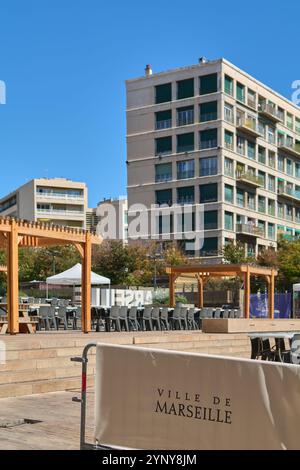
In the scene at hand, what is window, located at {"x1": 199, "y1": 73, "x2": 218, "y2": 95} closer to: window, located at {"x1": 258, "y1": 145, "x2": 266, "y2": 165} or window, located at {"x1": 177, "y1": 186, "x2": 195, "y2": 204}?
window, located at {"x1": 177, "y1": 186, "x2": 195, "y2": 204}

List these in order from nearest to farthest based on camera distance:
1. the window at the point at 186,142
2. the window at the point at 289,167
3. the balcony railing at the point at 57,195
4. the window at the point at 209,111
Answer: the window at the point at 209,111
the window at the point at 186,142
the window at the point at 289,167
the balcony railing at the point at 57,195

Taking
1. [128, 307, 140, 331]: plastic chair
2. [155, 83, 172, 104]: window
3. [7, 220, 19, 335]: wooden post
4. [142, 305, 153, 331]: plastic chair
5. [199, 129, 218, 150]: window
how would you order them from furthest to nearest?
1. [155, 83, 172, 104]: window
2. [199, 129, 218, 150]: window
3. [142, 305, 153, 331]: plastic chair
4. [128, 307, 140, 331]: plastic chair
5. [7, 220, 19, 335]: wooden post

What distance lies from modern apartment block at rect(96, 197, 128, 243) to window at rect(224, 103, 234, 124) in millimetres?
15433

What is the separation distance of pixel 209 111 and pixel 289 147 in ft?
50.2

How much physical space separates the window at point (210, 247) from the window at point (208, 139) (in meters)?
8.96

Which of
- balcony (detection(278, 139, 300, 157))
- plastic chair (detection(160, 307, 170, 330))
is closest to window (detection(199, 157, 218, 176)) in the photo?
balcony (detection(278, 139, 300, 157))

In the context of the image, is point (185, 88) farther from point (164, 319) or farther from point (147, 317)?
point (147, 317)

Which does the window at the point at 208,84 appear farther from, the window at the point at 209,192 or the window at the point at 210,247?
the window at the point at 210,247

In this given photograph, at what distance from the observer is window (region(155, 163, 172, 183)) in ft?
222

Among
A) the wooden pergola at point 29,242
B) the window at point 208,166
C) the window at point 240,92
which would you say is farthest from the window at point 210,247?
the wooden pergola at point 29,242

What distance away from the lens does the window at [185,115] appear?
6581cm

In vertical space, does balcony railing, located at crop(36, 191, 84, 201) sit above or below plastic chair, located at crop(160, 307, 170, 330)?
above

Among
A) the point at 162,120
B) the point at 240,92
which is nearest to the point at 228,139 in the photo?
the point at 240,92
